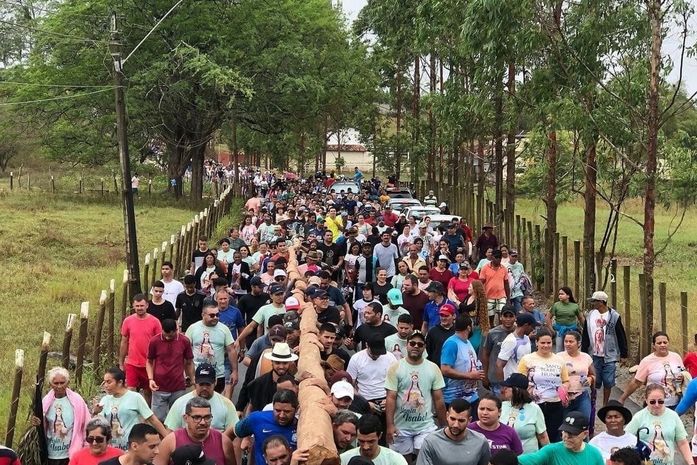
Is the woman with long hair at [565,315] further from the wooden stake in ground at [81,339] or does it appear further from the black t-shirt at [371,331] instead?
the wooden stake in ground at [81,339]

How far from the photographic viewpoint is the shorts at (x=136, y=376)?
10.5 meters

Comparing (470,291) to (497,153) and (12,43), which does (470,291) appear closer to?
(497,153)

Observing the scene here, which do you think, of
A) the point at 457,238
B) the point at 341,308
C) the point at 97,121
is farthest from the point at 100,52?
the point at 341,308

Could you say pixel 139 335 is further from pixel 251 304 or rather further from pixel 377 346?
pixel 377 346

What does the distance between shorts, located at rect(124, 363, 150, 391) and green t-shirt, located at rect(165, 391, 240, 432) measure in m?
2.79

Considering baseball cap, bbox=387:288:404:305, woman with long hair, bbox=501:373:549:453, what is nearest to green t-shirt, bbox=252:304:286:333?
baseball cap, bbox=387:288:404:305

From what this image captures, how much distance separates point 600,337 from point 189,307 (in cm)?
500

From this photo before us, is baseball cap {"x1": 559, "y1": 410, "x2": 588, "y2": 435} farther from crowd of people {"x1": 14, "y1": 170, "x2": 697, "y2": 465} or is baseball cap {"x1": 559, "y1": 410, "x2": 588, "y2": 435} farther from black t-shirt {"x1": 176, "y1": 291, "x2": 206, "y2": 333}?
black t-shirt {"x1": 176, "y1": 291, "x2": 206, "y2": 333}

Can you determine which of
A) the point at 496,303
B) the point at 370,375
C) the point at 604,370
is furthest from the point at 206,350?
the point at 496,303

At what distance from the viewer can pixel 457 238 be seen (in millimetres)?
18828

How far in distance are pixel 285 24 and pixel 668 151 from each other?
22832mm

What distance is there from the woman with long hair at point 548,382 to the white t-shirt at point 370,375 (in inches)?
50.2

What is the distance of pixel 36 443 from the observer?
30.2 ft

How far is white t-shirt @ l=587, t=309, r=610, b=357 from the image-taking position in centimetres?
1165
